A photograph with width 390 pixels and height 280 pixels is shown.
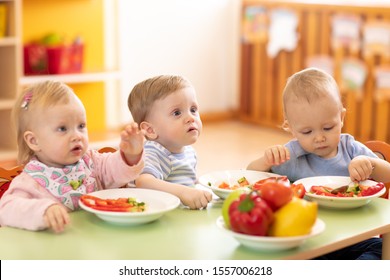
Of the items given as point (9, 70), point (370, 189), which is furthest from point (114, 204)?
point (9, 70)

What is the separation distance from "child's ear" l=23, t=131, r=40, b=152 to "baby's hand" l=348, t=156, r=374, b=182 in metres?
0.81

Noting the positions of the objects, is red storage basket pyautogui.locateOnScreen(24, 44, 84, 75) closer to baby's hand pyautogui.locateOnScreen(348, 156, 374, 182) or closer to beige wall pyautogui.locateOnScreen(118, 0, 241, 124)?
beige wall pyautogui.locateOnScreen(118, 0, 241, 124)

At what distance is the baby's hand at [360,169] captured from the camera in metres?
1.92

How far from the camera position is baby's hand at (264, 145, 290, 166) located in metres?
1.99

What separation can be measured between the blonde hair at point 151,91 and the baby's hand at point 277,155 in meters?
0.29

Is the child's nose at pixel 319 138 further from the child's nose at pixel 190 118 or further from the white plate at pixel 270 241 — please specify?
the white plate at pixel 270 241

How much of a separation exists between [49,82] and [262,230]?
69 centimetres

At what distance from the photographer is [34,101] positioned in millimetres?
1771

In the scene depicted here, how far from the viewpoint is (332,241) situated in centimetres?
154

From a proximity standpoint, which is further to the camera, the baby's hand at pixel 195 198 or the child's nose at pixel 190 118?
the child's nose at pixel 190 118

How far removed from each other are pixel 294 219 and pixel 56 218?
0.52m

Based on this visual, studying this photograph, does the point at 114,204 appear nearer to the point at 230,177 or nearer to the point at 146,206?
the point at 146,206

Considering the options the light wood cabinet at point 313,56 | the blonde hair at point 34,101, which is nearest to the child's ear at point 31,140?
the blonde hair at point 34,101
